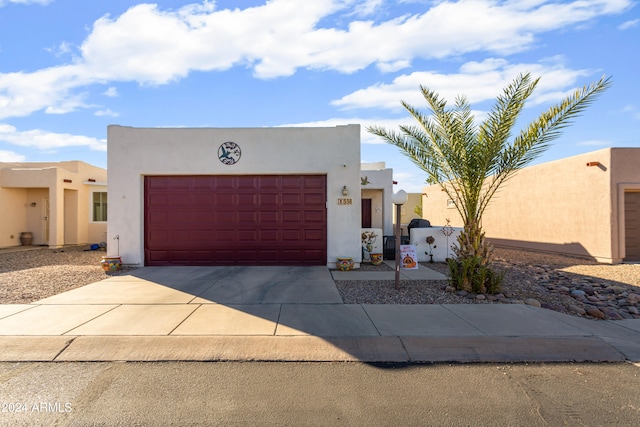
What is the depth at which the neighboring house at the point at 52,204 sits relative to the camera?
48.9 ft

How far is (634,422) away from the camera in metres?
3.07

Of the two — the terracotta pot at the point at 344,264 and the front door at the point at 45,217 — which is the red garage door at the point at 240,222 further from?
the front door at the point at 45,217

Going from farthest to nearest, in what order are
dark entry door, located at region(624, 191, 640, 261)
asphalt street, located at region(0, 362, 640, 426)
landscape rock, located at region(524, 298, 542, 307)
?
dark entry door, located at region(624, 191, 640, 261) → landscape rock, located at region(524, 298, 542, 307) → asphalt street, located at region(0, 362, 640, 426)

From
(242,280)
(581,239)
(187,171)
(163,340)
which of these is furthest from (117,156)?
(581,239)

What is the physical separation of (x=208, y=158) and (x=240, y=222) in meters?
2.06

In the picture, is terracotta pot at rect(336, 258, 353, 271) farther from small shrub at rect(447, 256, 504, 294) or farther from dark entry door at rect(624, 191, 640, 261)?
dark entry door at rect(624, 191, 640, 261)

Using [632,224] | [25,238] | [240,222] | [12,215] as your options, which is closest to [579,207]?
[632,224]

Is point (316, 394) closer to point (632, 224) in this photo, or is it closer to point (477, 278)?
point (477, 278)

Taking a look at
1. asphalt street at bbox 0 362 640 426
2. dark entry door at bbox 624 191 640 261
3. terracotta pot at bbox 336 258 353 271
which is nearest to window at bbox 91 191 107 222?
terracotta pot at bbox 336 258 353 271

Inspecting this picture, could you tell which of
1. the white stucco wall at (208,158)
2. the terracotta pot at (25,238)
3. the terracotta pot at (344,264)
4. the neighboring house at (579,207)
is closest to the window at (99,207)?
the terracotta pot at (25,238)

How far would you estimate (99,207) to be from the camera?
17.2m

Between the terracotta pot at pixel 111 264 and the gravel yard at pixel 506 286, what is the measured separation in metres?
0.20

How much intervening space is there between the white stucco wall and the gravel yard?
1714 mm

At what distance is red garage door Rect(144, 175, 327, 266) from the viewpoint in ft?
33.4
